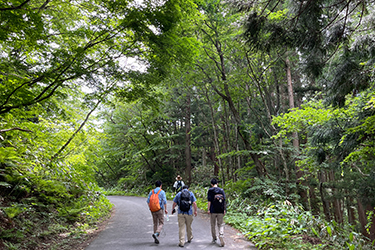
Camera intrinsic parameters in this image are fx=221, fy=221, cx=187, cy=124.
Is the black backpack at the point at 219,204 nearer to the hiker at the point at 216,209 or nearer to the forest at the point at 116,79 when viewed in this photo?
the hiker at the point at 216,209

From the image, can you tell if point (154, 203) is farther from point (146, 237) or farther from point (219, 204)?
point (219, 204)

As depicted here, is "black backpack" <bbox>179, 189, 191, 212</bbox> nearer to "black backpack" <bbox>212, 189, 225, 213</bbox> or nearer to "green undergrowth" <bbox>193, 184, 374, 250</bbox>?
"black backpack" <bbox>212, 189, 225, 213</bbox>

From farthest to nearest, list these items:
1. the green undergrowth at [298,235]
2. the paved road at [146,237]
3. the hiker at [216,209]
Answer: the hiker at [216,209] < the paved road at [146,237] < the green undergrowth at [298,235]

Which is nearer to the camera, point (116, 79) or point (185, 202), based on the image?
point (185, 202)

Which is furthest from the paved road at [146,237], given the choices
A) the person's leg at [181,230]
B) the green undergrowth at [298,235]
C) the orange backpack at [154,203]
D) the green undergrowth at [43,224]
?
the orange backpack at [154,203]

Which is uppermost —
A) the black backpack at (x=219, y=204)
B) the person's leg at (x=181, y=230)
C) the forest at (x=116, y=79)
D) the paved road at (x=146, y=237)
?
the forest at (x=116, y=79)

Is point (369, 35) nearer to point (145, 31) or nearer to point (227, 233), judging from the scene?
point (145, 31)

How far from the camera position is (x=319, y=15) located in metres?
5.27

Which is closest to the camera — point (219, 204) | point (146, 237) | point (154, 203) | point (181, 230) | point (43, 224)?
point (181, 230)

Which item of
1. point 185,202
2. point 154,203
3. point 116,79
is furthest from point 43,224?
point 116,79

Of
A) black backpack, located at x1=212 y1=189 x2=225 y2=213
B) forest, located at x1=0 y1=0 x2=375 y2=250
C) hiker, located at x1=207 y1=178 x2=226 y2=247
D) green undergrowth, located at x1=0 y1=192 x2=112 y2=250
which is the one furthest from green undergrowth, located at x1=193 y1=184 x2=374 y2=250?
green undergrowth, located at x1=0 y1=192 x2=112 y2=250

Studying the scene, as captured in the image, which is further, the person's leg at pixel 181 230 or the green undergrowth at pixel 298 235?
the person's leg at pixel 181 230

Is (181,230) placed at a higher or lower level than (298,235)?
higher

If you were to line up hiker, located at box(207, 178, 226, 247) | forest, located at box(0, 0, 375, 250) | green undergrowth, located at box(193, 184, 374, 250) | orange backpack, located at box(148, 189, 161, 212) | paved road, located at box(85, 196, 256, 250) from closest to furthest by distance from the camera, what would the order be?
forest, located at box(0, 0, 375, 250) → green undergrowth, located at box(193, 184, 374, 250) → paved road, located at box(85, 196, 256, 250) → hiker, located at box(207, 178, 226, 247) → orange backpack, located at box(148, 189, 161, 212)
